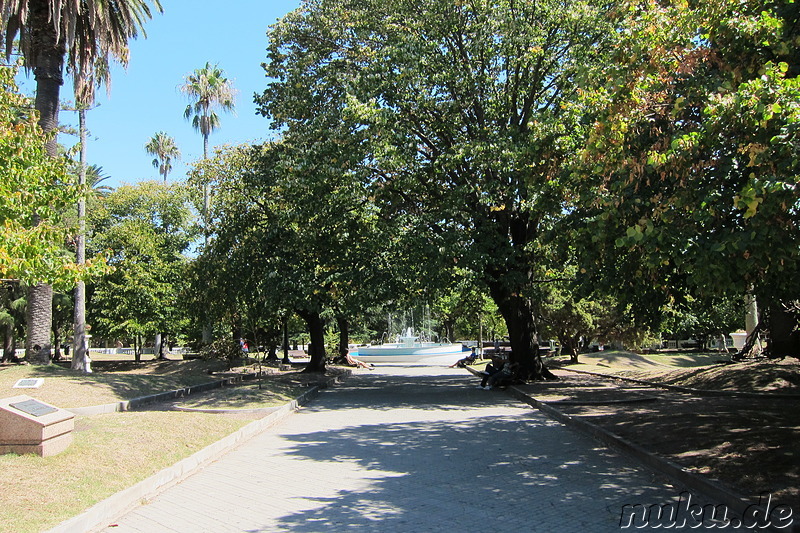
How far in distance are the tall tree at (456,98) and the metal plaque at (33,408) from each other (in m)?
10.6

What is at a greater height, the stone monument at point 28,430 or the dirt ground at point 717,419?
the stone monument at point 28,430

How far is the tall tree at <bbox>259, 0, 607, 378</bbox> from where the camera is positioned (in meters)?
16.8

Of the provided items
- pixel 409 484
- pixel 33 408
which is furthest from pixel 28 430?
pixel 409 484

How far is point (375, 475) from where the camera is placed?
25.6 ft

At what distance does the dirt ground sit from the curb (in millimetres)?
6426

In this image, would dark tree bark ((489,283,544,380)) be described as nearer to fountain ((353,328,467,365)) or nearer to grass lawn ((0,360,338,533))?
grass lawn ((0,360,338,533))

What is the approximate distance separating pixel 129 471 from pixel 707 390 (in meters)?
14.0

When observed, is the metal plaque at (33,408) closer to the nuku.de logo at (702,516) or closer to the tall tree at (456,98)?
the nuku.de logo at (702,516)

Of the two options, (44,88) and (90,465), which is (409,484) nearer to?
(90,465)

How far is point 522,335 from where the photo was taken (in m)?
20.8

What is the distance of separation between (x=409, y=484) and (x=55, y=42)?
1816 cm

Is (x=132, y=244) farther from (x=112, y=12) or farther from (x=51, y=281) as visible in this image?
(x=51, y=281)

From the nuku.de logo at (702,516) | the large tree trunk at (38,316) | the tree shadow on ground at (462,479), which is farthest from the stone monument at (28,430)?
the large tree trunk at (38,316)

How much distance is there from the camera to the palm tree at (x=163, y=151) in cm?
5612
